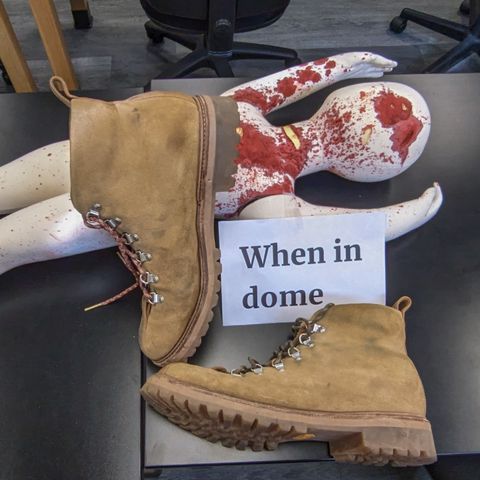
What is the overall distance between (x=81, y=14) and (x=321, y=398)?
1.45m

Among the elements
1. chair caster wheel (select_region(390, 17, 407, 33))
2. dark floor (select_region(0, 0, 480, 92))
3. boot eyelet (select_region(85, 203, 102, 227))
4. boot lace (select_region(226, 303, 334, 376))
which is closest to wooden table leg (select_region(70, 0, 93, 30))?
dark floor (select_region(0, 0, 480, 92))

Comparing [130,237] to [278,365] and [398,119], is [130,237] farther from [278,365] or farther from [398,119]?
[398,119]

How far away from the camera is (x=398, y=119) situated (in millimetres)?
734

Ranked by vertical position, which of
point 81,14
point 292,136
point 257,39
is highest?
point 292,136

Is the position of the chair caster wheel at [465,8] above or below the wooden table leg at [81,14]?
below

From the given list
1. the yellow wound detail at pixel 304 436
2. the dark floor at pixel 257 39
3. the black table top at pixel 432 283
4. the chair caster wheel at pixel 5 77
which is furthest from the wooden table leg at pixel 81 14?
the yellow wound detail at pixel 304 436

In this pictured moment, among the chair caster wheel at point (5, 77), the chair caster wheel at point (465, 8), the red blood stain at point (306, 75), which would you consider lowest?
the chair caster wheel at point (465, 8)

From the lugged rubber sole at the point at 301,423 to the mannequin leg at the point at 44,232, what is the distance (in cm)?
24

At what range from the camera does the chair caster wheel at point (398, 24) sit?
5.38ft

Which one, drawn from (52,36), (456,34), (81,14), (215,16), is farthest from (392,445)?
(81,14)

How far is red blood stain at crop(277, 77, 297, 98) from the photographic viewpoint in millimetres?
822

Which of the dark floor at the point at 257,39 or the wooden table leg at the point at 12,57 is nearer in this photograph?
the wooden table leg at the point at 12,57

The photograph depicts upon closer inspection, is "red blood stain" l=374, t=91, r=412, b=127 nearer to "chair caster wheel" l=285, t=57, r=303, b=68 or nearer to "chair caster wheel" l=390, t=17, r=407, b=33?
"chair caster wheel" l=285, t=57, r=303, b=68

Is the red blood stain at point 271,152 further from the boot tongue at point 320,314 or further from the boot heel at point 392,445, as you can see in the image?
the boot heel at point 392,445
